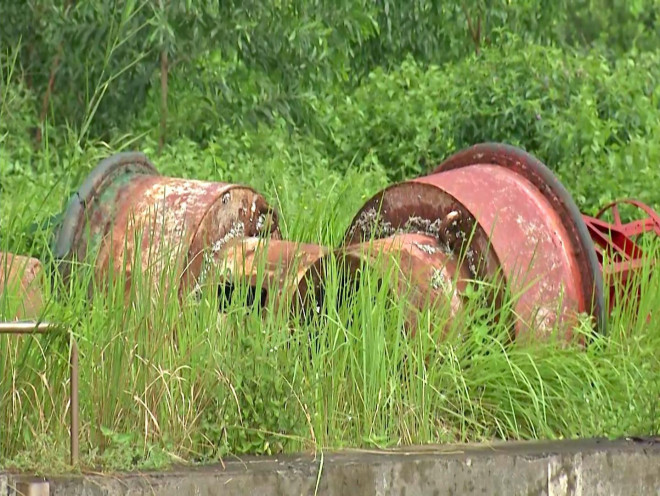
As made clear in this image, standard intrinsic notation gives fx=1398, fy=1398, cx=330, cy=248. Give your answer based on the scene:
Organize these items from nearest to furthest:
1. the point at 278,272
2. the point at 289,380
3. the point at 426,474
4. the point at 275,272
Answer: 1. the point at 426,474
2. the point at 289,380
3. the point at 278,272
4. the point at 275,272

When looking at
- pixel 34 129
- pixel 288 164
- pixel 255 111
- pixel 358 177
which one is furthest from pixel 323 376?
pixel 34 129

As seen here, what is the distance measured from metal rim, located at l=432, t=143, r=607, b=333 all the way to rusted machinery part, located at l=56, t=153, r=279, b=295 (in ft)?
3.23

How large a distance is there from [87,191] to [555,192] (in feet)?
6.68

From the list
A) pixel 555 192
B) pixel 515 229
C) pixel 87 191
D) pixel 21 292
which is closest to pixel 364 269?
pixel 515 229

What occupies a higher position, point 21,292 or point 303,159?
point 303,159

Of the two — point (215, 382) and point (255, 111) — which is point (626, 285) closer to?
point (215, 382)

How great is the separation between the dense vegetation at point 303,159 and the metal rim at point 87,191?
0.09m

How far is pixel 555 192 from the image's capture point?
235 inches

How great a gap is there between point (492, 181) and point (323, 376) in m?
1.77

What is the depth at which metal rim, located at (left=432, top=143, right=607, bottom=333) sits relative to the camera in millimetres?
5676

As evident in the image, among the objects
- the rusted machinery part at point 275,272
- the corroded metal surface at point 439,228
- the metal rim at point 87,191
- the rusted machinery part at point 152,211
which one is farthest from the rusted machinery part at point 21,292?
the corroded metal surface at point 439,228

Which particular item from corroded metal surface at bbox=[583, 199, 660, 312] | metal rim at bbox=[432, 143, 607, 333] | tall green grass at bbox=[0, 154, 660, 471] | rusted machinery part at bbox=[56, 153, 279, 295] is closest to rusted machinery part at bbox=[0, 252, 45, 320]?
tall green grass at bbox=[0, 154, 660, 471]

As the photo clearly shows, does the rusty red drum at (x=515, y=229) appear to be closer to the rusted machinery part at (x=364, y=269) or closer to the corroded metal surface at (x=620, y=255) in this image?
the rusted machinery part at (x=364, y=269)

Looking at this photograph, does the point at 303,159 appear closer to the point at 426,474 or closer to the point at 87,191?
the point at 87,191
